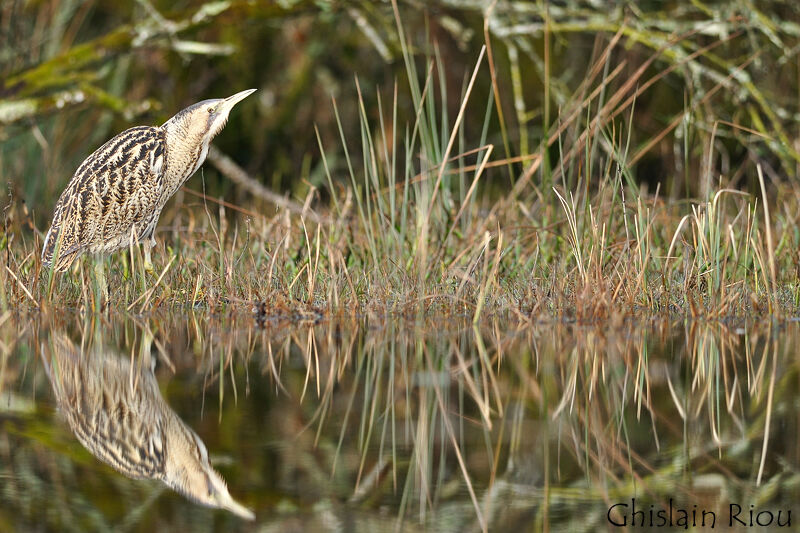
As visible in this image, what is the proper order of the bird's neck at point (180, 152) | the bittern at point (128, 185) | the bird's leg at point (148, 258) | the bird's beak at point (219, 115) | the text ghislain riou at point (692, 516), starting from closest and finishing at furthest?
the text ghislain riou at point (692, 516) < the bird's leg at point (148, 258) < the bittern at point (128, 185) < the bird's neck at point (180, 152) < the bird's beak at point (219, 115)

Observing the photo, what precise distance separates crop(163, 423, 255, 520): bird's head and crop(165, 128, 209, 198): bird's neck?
3268 mm

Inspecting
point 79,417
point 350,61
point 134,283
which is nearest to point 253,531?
point 79,417

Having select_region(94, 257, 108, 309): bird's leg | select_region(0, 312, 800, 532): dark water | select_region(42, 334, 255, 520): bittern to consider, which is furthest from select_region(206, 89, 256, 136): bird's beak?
select_region(42, 334, 255, 520): bittern

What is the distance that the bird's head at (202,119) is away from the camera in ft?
18.5

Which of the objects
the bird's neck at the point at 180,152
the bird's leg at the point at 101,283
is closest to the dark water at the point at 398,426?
the bird's leg at the point at 101,283

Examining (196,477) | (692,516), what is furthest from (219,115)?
(692,516)

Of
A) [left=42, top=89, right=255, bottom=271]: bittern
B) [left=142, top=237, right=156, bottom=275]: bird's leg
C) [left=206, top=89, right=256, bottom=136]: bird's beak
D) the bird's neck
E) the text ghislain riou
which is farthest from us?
[left=206, top=89, right=256, bottom=136]: bird's beak

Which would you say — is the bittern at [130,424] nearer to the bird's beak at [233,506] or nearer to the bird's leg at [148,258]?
the bird's beak at [233,506]

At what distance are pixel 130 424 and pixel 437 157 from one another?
3014 millimetres

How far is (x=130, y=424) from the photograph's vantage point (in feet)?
8.77

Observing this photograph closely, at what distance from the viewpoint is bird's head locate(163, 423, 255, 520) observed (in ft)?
6.70

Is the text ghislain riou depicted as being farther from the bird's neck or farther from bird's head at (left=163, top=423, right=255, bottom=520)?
the bird's neck

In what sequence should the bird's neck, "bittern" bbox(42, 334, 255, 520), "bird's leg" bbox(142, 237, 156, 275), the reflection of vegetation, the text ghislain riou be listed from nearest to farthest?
the text ghislain riou
"bittern" bbox(42, 334, 255, 520)
the reflection of vegetation
"bird's leg" bbox(142, 237, 156, 275)
the bird's neck

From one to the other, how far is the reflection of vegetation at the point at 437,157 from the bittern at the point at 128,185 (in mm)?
174
